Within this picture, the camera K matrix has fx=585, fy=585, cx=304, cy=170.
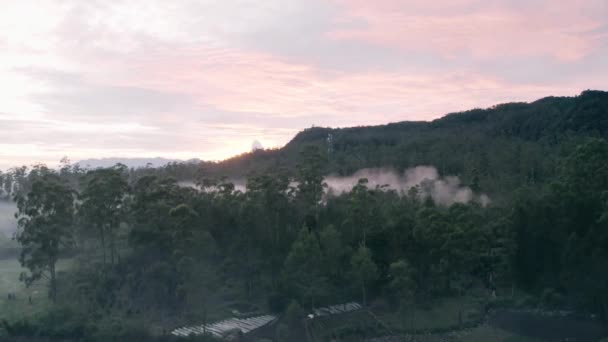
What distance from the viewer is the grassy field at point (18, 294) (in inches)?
677

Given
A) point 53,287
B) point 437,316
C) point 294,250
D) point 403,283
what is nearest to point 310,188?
point 294,250

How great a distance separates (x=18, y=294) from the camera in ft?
61.5

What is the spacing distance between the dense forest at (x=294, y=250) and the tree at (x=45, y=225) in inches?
1.8

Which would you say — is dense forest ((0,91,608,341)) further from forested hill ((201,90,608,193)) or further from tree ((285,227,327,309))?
forested hill ((201,90,608,193))

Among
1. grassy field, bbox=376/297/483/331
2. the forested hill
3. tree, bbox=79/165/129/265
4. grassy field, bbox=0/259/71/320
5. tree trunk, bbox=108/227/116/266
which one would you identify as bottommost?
grassy field, bbox=376/297/483/331

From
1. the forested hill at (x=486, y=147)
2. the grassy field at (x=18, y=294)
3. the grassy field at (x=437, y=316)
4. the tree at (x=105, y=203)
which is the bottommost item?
the grassy field at (x=437, y=316)

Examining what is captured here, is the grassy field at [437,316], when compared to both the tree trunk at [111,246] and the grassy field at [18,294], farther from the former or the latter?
the grassy field at [18,294]

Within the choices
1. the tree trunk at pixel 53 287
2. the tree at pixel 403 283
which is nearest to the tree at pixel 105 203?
the tree trunk at pixel 53 287

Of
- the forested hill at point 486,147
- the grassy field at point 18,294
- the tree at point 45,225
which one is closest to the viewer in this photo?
the grassy field at point 18,294

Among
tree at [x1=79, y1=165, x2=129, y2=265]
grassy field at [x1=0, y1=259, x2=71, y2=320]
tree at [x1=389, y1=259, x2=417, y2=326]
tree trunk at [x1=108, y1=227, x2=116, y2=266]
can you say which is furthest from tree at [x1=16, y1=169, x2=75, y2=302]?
tree at [x1=389, y1=259, x2=417, y2=326]

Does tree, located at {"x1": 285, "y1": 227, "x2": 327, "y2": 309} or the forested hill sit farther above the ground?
the forested hill

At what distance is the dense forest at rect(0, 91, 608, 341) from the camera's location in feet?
52.0

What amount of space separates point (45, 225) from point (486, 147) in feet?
77.9

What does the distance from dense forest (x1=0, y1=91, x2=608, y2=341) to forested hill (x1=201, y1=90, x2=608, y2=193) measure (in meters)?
5.43
